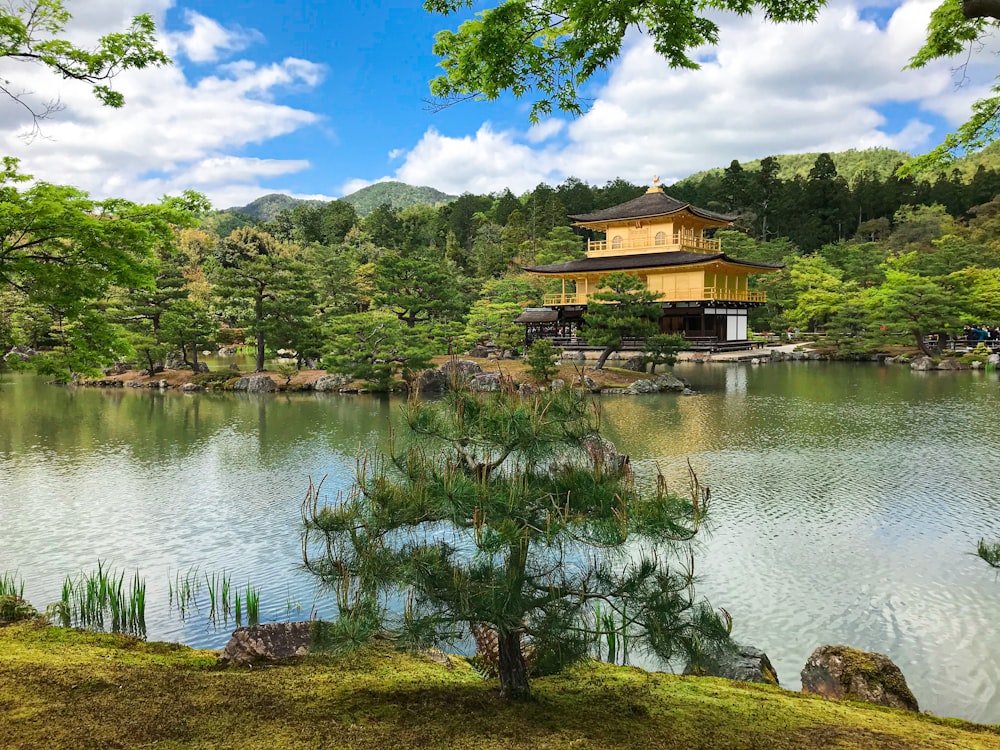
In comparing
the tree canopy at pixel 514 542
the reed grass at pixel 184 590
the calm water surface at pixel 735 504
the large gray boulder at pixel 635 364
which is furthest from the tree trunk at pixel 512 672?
the large gray boulder at pixel 635 364

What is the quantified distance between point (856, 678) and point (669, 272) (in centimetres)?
2922

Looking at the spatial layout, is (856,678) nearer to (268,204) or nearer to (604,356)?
(604,356)

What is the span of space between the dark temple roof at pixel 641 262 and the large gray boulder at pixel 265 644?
28275mm

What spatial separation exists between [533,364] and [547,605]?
1750 centimetres

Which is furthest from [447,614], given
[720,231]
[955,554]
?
[720,231]

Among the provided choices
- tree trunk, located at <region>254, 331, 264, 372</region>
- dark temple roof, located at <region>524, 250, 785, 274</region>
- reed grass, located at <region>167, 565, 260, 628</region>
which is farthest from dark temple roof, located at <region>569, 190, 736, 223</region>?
reed grass, located at <region>167, 565, 260, 628</region>

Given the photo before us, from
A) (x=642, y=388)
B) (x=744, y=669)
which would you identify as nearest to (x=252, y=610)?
(x=744, y=669)

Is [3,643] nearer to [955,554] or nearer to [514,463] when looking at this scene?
[514,463]

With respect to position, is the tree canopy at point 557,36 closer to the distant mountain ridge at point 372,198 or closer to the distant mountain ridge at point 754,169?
the distant mountain ridge at point 754,169

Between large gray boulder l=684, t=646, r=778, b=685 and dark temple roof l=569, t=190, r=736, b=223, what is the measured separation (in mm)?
29998

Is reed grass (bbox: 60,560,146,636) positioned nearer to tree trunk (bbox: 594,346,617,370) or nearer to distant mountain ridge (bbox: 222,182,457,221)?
tree trunk (bbox: 594,346,617,370)

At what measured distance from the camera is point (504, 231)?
49875mm

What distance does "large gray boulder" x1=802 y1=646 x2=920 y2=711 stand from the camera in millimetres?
3977

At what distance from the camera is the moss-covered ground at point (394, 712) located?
2.81m
